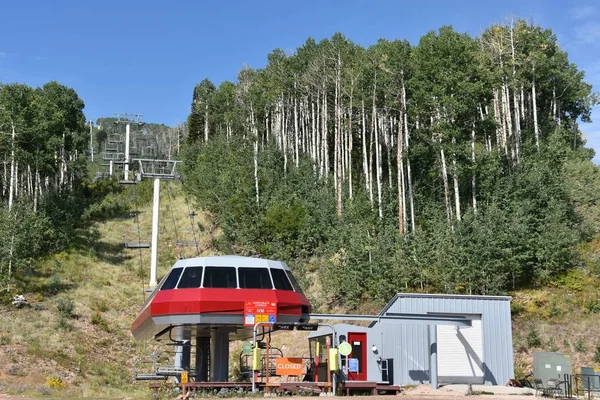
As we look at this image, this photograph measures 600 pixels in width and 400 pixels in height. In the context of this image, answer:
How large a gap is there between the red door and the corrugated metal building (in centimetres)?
156

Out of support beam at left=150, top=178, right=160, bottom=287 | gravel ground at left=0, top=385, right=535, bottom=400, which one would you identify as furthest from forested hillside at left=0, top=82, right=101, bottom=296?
gravel ground at left=0, top=385, right=535, bottom=400

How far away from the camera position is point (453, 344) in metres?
29.1

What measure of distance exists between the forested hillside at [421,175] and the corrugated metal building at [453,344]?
8.10 m

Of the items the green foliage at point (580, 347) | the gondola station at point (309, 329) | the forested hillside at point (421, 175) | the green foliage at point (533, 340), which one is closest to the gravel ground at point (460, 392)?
the gondola station at point (309, 329)

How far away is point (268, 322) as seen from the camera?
22.5m

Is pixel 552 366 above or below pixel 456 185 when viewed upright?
below

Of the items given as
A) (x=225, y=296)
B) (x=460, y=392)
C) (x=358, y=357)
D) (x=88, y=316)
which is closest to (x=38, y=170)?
(x=88, y=316)

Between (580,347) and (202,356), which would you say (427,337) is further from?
(202,356)

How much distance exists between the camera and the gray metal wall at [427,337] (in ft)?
94.0

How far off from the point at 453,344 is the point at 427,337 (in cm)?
168

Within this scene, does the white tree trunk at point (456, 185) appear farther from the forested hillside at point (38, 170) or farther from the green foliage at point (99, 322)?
the forested hillside at point (38, 170)

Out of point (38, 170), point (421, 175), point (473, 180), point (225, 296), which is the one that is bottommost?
point (225, 296)

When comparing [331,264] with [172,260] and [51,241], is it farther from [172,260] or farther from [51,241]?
[51,241]

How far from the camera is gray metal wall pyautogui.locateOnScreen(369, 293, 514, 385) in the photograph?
94.0ft
